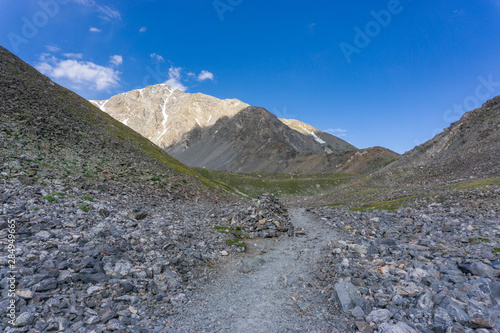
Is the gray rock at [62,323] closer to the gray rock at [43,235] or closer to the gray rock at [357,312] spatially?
the gray rock at [43,235]

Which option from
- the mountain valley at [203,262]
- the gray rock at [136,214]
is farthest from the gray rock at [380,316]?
the gray rock at [136,214]

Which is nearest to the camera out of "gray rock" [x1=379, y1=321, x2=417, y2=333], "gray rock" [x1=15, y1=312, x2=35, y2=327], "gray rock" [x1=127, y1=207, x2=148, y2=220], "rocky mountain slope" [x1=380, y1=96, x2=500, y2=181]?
"gray rock" [x1=15, y1=312, x2=35, y2=327]

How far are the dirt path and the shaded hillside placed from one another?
1829 centimetres

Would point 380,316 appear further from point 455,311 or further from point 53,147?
point 53,147

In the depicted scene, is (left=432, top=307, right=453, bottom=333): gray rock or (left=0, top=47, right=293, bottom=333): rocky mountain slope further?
(left=0, top=47, right=293, bottom=333): rocky mountain slope

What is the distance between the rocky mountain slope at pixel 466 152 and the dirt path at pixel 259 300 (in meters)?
53.6

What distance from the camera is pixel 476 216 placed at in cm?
2283

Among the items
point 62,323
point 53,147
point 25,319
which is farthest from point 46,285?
point 53,147

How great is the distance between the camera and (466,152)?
211 ft

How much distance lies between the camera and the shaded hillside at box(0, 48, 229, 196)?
22797mm

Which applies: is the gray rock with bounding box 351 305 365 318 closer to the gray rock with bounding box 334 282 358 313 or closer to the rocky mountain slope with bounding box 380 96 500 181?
the gray rock with bounding box 334 282 358 313

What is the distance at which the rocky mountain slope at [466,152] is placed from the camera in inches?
2136

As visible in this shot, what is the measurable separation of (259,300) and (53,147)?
30.2 m

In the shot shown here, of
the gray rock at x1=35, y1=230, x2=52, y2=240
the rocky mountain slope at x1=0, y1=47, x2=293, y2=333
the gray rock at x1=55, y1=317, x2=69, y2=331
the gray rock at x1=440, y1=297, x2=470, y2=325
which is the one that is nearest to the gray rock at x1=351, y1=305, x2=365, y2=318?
the gray rock at x1=440, y1=297, x2=470, y2=325
